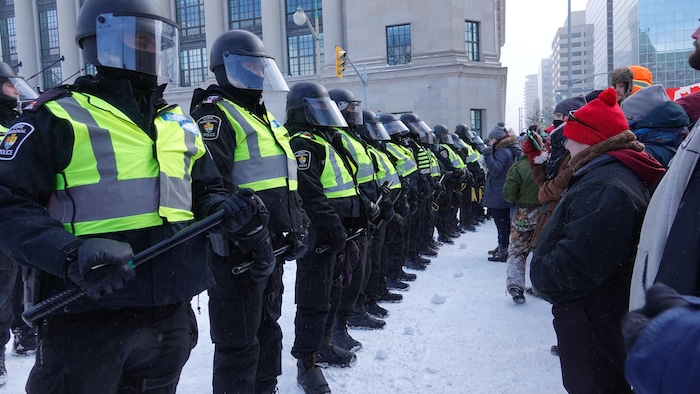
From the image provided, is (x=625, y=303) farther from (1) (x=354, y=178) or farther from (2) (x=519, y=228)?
(2) (x=519, y=228)

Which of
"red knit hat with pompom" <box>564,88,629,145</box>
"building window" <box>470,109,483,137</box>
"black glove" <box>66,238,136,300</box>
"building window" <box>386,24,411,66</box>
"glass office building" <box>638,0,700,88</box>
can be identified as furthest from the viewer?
"glass office building" <box>638,0,700,88</box>

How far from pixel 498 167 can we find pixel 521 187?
2432 millimetres

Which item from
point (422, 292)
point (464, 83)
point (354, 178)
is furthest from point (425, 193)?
point (464, 83)

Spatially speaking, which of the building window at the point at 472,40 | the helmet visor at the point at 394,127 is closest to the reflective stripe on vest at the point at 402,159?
the helmet visor at the point at 394,127

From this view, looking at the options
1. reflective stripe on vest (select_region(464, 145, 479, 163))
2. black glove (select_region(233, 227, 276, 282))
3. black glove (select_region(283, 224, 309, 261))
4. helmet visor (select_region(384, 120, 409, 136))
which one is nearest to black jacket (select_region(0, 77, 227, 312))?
black glove (select_region(233, 227, 276, 282))

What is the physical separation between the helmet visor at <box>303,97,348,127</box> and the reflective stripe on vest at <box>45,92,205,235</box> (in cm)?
205

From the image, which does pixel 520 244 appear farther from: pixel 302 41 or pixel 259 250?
pixel 302 41

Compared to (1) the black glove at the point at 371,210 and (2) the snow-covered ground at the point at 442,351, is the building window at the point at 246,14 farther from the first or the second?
(1) the black glove at the point at 371,210

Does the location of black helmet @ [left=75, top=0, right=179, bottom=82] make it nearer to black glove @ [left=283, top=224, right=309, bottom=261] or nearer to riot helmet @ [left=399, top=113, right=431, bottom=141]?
black glove @ [left=283, top=224, right=309, bottom=261]

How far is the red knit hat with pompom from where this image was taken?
103 inches

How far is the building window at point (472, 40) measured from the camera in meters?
28.4

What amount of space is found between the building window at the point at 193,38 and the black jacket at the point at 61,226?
34053mm

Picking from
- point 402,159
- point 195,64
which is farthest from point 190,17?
point 402,159

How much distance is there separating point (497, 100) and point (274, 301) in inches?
1044
